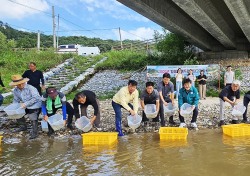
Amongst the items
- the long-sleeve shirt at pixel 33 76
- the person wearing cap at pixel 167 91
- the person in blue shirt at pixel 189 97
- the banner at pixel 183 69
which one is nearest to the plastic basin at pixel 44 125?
the long-sleeve shirt at pixel 33 76

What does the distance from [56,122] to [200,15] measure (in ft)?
21.0

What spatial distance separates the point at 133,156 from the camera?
223 inches

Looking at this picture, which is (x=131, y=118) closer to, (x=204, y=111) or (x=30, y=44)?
(x=204, y=111)

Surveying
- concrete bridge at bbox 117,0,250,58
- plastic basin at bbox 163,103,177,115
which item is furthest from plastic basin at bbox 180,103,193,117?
concrete bridge at bbox 117,0,250,58

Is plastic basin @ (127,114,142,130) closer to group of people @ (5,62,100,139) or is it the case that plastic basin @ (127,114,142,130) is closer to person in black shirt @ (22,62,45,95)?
group of people @ (5,62,100,139)

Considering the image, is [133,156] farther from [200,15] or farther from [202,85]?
[202,85]

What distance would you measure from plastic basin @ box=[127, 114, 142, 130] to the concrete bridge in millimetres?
3271

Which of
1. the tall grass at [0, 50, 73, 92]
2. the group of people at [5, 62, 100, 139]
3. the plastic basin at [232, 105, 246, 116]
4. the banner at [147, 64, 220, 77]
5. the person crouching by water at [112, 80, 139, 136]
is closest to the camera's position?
the person crouching by water at [112, 80, 139, 136]

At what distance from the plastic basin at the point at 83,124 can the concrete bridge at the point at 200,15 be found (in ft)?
11.2

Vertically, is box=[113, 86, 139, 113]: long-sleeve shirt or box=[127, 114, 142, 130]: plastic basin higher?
box=[113, 86, 139, 113]: long-sleeve shirt

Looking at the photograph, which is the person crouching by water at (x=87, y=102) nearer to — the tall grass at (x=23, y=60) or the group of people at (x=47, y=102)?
the group of people at (x=47, y=102)

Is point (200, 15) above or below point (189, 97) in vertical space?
above

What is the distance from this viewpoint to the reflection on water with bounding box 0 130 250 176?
4.87 m

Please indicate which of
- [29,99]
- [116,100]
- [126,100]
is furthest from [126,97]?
[29,99]
